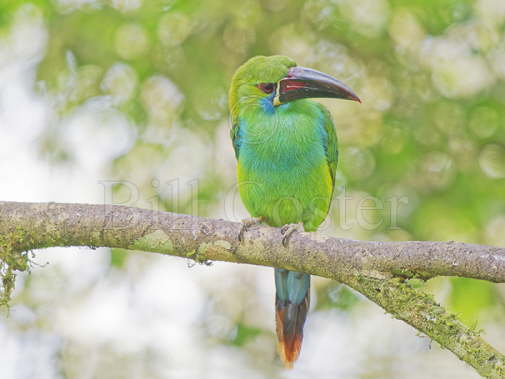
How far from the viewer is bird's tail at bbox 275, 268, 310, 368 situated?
156 inches

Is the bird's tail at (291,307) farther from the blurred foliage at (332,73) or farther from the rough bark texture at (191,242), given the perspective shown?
the rough bark texture at (191,242)

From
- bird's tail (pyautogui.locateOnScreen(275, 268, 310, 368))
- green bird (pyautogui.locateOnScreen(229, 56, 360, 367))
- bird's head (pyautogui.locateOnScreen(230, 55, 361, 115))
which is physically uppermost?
bird's head (pyautogui.locateOnScreen(230, 55, 361, 115))

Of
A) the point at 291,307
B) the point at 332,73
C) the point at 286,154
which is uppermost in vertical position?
the point at 332,73

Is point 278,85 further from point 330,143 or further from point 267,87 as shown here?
point 330,143

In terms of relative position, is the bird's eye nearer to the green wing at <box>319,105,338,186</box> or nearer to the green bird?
the green bird

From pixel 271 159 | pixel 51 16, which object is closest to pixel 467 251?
pixel 271 159

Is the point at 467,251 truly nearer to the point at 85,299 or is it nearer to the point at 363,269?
the point at 363,269

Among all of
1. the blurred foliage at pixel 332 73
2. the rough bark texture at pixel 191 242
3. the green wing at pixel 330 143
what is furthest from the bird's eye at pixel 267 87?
the rough bark texture at pixel 191 242

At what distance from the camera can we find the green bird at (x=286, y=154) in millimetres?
3924

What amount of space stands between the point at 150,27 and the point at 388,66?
67.1 inches

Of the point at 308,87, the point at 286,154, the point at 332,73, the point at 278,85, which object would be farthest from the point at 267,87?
the point at 332,73

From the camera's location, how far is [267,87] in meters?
4.07

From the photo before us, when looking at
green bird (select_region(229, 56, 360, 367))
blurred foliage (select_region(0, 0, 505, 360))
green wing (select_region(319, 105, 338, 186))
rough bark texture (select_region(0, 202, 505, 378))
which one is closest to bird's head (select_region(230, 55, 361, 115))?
green bird (select_region(229, 56, 360, 367))

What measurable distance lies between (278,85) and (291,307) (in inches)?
51.0
